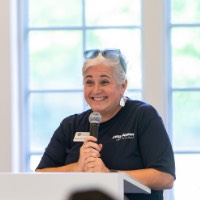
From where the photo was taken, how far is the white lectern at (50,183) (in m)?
1.63

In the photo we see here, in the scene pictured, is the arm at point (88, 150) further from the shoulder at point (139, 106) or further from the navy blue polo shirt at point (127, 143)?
the shoulder at point (139, 106)

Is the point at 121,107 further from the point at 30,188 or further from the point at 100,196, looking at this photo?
the point at 100,196

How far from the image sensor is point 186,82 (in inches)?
159

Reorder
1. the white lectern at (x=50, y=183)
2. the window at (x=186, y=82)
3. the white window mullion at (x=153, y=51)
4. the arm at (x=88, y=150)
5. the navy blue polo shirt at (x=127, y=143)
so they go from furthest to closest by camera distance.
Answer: the window at (x=186, y=82), the white window mullion at (x=153, y=51), the navy blue polo shirt at (x=127, y=143), the arm at (x=88, y=150), the white lectern at (x=50, y=183)

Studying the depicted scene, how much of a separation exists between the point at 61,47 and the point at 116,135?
1.73 meters

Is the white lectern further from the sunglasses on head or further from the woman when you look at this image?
the sunglasses on head

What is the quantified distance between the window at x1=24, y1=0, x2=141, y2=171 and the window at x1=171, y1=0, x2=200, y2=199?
25cm

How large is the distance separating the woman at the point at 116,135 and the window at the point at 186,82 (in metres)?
1.41

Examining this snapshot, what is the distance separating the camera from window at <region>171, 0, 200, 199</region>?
13.2ft

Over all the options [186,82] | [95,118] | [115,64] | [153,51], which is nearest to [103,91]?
[115,64]

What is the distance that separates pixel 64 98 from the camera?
163 inches

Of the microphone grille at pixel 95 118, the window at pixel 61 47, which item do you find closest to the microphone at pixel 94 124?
the microphone grille at pixel 95 118

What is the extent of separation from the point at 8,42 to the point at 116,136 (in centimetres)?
160

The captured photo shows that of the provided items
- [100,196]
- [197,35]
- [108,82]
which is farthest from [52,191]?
[197,35]
